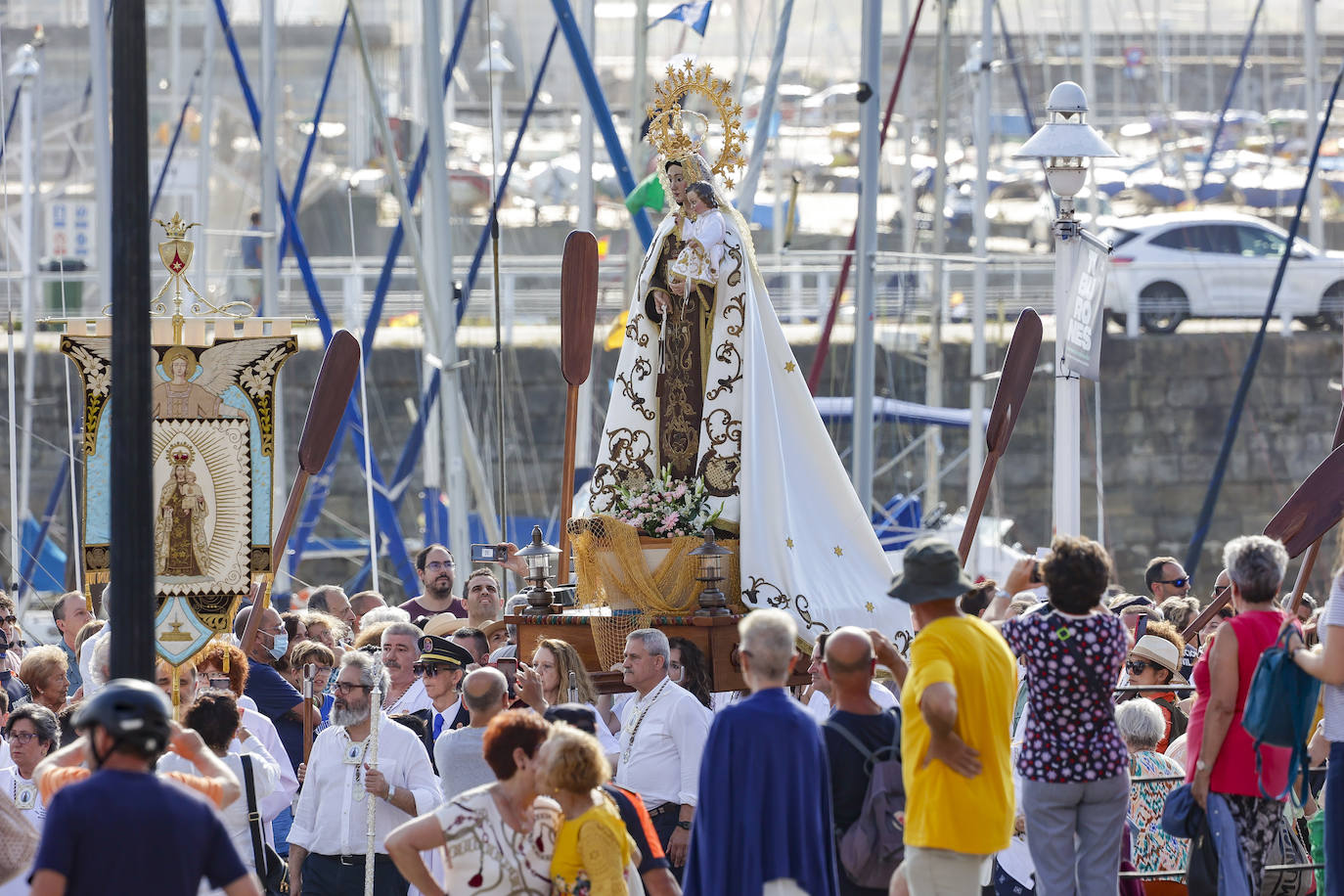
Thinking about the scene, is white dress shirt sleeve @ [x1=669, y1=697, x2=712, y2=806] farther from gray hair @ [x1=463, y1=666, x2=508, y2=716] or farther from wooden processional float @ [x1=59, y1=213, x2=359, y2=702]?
wooden processional float @ [x1=59, y1=213, x2=359, y2=702]

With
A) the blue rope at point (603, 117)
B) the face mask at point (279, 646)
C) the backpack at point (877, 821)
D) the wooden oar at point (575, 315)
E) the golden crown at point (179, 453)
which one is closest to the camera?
the backpack at point (877, 821)

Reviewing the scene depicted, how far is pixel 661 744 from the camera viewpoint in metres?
8.36

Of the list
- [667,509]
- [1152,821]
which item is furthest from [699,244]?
[1152,821]

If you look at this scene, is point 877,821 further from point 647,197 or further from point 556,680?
point 647,197

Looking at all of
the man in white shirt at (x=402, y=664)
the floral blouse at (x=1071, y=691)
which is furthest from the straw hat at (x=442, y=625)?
the floral blouse at (x=1071, y=691)

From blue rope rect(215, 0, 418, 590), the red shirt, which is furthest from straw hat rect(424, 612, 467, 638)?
blue rope rect(215, 0, 418, 590)

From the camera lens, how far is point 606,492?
10.9m

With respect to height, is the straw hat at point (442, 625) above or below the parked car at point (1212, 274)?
below

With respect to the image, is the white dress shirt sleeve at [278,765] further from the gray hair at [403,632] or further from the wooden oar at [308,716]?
the gray hair at [403,632]

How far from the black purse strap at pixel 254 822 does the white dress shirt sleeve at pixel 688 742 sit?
160 centimetres

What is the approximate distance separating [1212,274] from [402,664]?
1944cm

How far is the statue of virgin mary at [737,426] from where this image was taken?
33.9 feet

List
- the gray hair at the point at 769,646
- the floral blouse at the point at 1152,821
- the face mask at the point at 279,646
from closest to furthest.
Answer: the gray hair at the point at 769,646 < the floral blouse at the point at 1152,821 < the face mask at the point at 279,646

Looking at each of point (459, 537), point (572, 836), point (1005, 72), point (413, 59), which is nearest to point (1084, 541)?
point (572, 836)
